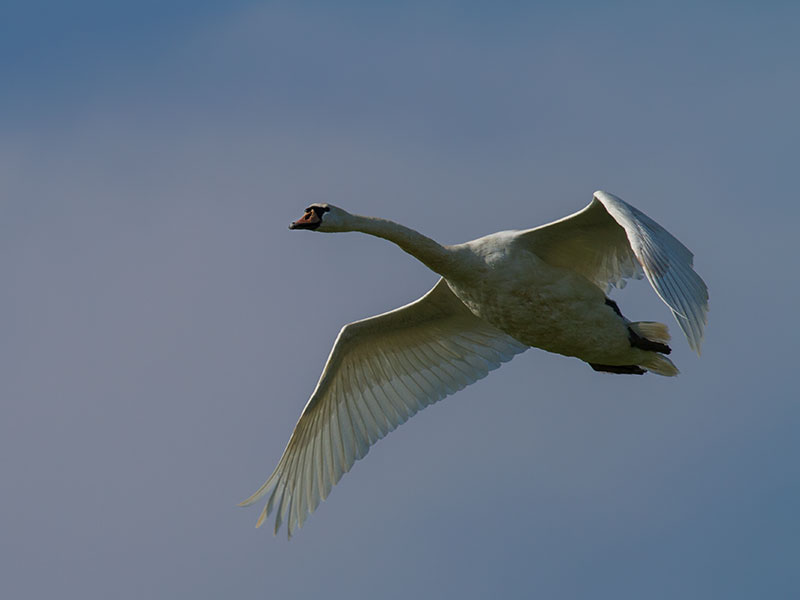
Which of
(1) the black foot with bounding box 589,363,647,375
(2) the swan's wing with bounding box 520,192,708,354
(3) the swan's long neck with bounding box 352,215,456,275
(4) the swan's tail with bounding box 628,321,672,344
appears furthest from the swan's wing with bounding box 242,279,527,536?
(4) the swan's tail with bounding box 628,321,672,344

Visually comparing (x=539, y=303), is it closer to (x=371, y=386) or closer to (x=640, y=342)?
(x=640, y=342)

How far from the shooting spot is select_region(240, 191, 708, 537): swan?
14.8 meters

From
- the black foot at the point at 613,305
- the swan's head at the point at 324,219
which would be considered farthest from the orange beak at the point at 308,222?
the black foot at the point at 613,305

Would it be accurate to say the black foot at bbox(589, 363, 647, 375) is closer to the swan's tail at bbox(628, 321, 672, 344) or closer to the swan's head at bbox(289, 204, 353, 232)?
the swan's tail at bbox(628, 321, 672, 344)

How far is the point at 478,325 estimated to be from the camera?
55.9ft

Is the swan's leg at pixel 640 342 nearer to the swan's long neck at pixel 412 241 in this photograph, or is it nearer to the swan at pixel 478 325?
the swan at pixel 478 325

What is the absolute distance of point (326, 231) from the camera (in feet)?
50.6

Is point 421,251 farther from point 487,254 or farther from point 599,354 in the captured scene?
point 599,354

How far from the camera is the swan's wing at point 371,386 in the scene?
671 inches

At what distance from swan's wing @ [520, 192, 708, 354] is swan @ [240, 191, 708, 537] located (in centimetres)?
1

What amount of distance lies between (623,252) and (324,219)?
320cm

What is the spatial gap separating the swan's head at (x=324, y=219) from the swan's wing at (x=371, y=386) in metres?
1.86

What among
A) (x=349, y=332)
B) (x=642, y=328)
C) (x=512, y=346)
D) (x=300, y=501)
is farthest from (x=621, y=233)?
(x=300, y=501)

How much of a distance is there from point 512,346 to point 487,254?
215 centimetres
